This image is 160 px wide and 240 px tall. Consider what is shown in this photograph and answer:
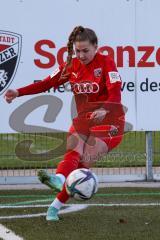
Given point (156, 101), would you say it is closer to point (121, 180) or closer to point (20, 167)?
point (121, 180)

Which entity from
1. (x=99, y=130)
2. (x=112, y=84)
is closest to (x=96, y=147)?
(x=99, y=130)

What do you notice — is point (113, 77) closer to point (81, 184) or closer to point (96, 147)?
point (96, 147)

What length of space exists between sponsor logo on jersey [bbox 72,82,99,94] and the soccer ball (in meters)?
0.81

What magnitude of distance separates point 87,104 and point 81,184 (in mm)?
972

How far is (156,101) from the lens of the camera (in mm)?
10383

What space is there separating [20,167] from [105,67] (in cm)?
479

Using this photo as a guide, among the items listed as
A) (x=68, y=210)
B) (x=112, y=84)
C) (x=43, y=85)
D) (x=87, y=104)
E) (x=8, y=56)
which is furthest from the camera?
(x=8, y=56)

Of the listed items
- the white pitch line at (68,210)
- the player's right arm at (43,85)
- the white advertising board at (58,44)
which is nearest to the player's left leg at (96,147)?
the player's right arm at (43,85)

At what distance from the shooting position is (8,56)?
10125mm

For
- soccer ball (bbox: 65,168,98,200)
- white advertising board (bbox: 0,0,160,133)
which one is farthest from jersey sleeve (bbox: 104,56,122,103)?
white advertising board (bbox: 0,0,160,133)

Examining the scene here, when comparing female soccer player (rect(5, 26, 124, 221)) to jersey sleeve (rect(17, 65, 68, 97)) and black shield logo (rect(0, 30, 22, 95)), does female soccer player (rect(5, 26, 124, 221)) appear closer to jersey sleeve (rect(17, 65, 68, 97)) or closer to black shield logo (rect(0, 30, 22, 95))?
jersey sleeve (rect(17, 65, 68, 97))

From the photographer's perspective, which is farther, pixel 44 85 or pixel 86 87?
pixel 44 85

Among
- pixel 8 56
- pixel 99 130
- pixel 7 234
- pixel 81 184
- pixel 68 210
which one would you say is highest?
pixel 8 56

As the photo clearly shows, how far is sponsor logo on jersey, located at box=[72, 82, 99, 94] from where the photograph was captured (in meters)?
7.05
